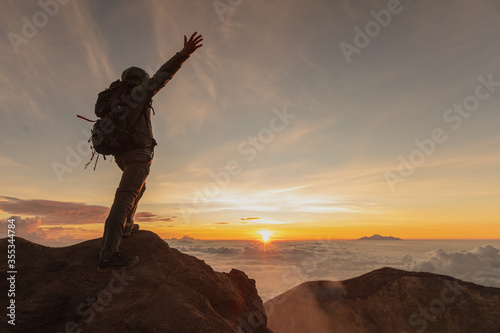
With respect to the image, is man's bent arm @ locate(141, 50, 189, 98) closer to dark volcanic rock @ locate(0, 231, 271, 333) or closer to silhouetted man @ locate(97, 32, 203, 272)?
silhouetted man @ locate(97, 32, 203, 272)

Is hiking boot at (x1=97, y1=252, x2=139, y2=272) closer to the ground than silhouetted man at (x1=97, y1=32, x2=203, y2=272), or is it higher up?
closer to the ground

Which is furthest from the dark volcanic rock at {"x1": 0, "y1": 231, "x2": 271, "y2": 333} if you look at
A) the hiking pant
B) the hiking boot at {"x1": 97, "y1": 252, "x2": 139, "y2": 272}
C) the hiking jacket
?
the hiking jacket

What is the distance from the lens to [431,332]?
8594 millimetres

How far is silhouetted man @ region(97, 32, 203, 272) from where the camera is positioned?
4656mm

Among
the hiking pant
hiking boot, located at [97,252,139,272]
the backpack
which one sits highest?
the backpack

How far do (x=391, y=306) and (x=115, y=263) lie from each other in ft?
31.6

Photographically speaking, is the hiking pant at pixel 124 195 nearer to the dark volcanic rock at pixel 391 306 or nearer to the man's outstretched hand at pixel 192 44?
the man's outstretched hand at pixel 192 44

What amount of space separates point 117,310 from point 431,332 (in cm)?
992

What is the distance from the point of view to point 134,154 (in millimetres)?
5168

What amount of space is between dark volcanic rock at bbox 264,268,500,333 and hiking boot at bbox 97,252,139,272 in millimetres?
8260

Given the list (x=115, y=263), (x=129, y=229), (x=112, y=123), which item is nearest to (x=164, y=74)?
(x=112, y=123)

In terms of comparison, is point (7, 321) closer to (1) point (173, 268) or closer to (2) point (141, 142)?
(1) point (173, 268)

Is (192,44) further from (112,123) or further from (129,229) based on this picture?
(129,229)

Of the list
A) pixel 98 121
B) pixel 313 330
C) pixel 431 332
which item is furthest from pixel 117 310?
pixel 431 332
